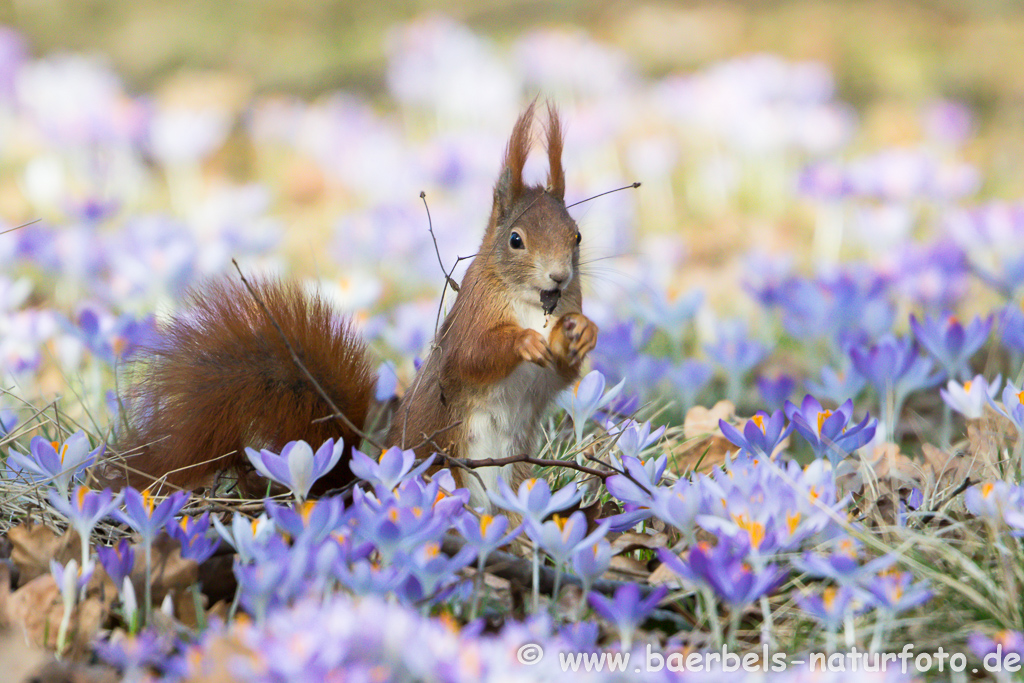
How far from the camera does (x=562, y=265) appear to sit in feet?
6.36

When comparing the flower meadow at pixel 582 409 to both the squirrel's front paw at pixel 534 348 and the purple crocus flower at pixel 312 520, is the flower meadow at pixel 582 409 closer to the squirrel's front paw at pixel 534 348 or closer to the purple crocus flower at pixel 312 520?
the purple crocus flower at pixel 312 520

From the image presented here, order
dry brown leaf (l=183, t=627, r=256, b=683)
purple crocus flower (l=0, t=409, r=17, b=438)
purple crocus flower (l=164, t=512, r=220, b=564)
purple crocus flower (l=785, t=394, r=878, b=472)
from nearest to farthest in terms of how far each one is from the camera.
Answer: dry brown leaf (l=183, t=627, r=256, b=683), purple crocus flower (l=164, t=512, r=220, b=564), purple crocus flower (l=785, t=394, r=878, b=472), purple crocus flower (l=0, t=409, r=17, b=438)

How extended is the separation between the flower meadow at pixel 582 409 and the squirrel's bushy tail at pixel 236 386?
0.30 feet

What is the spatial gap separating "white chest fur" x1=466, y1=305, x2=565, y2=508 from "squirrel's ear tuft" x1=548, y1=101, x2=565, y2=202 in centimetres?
42

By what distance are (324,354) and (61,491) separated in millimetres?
561

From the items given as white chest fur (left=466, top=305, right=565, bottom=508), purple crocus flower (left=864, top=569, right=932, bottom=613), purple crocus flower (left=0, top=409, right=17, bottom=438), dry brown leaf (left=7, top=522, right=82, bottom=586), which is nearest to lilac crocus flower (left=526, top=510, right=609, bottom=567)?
purple crocus flower (left=864, top=569, right=932, bottom=613)

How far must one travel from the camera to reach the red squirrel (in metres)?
1.88

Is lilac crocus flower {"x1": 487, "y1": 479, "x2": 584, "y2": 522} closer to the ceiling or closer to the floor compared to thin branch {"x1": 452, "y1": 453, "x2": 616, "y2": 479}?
closer to the floor

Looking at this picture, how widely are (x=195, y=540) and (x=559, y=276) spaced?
2.68 ft

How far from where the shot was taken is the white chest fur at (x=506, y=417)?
6.32ft

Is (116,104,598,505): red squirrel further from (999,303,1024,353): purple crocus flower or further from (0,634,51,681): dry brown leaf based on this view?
(999,303,1024,353): purple crocus flower

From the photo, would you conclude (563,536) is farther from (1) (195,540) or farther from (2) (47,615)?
(2) (47,615)

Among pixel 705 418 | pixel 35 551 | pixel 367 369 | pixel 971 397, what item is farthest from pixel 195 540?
pixel 971 397

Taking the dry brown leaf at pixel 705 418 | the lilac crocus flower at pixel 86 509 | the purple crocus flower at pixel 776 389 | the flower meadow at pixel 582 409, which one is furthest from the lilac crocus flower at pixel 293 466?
the purple crocus flower at pixel 776 389
